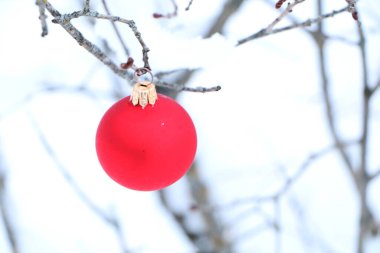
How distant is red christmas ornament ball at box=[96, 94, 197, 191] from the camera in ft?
2.12

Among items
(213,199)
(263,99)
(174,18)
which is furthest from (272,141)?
(174,18)

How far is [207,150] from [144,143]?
172 centimetres

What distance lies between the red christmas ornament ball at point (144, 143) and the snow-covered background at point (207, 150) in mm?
1126

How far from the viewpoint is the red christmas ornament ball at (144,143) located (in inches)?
25.4

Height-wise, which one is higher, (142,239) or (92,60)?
(92,60)

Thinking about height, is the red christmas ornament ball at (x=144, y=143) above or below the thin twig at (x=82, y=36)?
below

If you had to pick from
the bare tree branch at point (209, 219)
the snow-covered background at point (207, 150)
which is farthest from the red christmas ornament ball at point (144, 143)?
the bare tree branch at point (209, 219)

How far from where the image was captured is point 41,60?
6.49 feet

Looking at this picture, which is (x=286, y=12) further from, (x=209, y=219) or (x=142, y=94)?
(x=209, y=219)

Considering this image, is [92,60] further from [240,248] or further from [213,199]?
[240,248]

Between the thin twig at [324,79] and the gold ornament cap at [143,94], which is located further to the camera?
the thin twig at [324,79]

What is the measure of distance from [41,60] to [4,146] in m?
0.45

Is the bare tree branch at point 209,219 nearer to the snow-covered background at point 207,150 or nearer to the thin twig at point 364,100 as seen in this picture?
the snow-covered background at point 207,150

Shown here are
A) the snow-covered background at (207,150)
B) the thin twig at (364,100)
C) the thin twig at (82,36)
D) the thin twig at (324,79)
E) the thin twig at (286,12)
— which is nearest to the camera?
the thin twig at (82,36)
